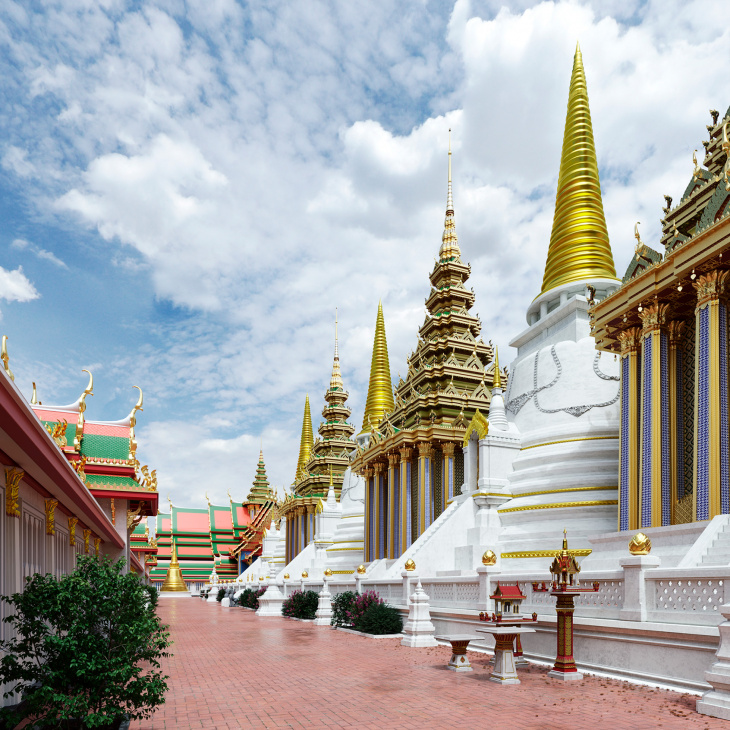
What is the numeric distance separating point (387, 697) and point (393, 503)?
2058 centimetres

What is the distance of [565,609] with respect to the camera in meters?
10.8

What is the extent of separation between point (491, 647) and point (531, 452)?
8813 millimetres

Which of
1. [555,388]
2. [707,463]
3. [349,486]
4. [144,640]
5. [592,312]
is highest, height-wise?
[592,312]

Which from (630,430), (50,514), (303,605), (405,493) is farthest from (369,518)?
(50,514)

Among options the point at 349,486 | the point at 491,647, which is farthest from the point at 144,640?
the point at 349,486

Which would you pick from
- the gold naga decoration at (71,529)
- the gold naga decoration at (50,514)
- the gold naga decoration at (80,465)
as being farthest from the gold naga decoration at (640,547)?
the gold naga decoration at (80,465)

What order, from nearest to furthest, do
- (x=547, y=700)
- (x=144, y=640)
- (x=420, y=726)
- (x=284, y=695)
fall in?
(x=144, y=640) → (x=420, y=726) → (x=547, y=700) → (x=284, y=695)

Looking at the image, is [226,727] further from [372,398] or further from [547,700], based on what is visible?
[372,398]

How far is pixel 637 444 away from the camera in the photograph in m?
17.0

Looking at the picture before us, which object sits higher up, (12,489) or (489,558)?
(12,489)

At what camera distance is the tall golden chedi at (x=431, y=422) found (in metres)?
27.7

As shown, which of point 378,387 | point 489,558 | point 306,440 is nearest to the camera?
point 489,558

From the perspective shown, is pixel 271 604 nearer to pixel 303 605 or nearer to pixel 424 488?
pixel 303 605

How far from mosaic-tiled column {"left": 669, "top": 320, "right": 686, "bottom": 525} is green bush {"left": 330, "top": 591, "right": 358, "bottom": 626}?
10192 millimetres
